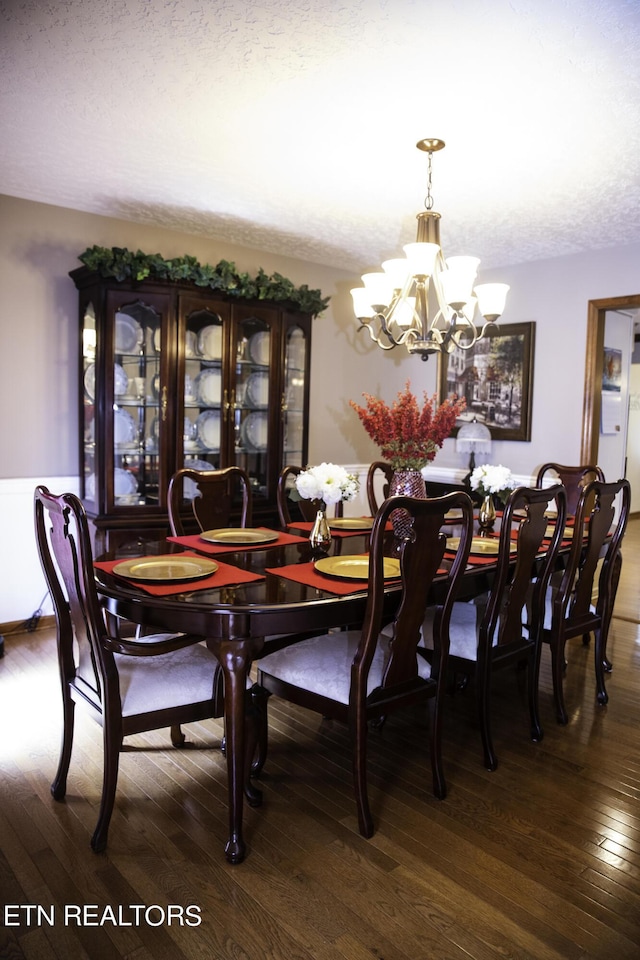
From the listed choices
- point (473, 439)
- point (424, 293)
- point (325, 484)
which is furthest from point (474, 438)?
point (325, 484)

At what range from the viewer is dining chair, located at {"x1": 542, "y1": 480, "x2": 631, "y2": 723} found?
281cm

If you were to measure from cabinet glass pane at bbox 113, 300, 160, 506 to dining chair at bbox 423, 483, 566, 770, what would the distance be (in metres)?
1.91

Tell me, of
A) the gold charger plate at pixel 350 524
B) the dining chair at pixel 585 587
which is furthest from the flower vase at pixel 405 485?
the dining chair at pixel 585 587

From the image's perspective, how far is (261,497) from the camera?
170 inches

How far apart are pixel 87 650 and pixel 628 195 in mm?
3374

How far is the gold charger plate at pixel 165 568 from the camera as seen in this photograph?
2.06 meters

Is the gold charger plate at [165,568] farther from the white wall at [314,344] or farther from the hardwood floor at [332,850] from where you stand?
the white wall at [314,344]

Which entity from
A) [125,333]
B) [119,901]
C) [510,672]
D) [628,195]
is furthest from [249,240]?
[119,901]

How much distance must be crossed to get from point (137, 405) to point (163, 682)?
218 centimetres

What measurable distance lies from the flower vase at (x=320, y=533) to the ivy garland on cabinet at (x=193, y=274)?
6.16 feet

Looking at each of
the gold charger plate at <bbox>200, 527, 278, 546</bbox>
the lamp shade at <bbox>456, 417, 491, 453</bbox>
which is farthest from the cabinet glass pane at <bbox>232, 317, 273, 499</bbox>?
the lamp shade at <bbox>456, 417, 491, 453</bbox>

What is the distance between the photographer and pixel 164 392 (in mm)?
3863

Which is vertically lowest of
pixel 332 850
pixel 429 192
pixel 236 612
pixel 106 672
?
pixel 332 850

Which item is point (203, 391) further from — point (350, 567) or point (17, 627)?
point (350, 567)
